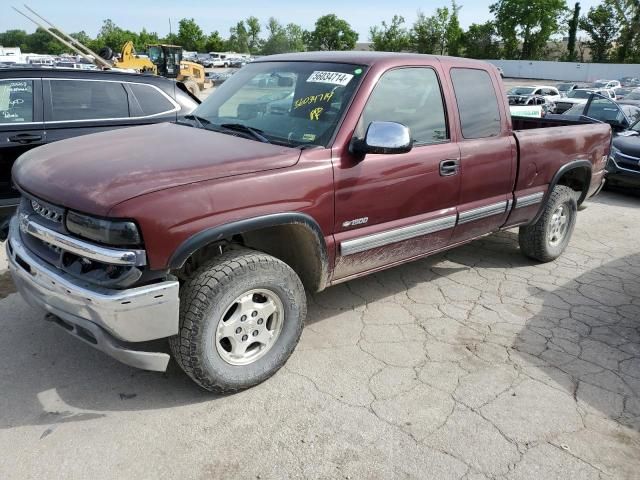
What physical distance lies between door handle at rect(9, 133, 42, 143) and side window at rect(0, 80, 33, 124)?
17cm

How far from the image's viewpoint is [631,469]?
272 cm

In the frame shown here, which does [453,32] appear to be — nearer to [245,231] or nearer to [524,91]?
[524,91]

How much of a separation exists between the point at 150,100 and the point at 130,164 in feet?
11.9

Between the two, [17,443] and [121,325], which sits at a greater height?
[121,325]

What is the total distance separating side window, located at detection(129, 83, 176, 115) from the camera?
6.15m

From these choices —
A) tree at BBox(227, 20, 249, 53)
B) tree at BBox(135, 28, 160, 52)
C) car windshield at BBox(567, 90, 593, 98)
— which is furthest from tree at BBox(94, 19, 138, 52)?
car windshield at BBox(567, 90, 593, 98)

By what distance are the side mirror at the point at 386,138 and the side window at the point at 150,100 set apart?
3.67m

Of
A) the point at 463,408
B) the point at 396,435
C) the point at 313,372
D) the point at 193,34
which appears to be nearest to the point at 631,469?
the point at 463,408

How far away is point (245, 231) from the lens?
2.96 metres

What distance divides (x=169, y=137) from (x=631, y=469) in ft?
10.5

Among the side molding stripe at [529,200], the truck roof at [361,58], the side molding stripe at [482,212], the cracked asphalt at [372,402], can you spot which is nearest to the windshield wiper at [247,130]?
the truck roof at [361,58]

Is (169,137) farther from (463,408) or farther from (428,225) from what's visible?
(463,408)

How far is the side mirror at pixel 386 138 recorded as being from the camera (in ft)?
10.7

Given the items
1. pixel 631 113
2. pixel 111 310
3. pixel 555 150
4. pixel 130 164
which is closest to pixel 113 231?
pixel 111 310
